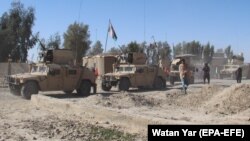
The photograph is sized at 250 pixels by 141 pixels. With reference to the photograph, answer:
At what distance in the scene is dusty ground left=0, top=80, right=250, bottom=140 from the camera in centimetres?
1039

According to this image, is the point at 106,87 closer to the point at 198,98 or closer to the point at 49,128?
the point at 198,98

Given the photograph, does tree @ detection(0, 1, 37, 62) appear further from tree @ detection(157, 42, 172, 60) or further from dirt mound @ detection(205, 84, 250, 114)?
dirt mound @ detection(205, 84, 250, 114)

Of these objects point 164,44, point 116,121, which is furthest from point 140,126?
point 164,44

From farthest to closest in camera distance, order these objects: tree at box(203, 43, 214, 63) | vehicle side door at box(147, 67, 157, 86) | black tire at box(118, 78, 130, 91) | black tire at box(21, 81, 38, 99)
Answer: tree at box(203, 43, 214, 63), vehicle side door at box(147, 67, 157, 86), black tire at box(118, 78, 130, 91), black tire at box(21, 81, 38, 99)

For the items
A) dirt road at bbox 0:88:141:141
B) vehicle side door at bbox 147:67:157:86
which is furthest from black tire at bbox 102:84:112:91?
dirt road at bbox 0:88:141:141

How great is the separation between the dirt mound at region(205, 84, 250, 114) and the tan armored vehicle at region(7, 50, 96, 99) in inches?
328

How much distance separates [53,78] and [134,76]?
18.7 feet

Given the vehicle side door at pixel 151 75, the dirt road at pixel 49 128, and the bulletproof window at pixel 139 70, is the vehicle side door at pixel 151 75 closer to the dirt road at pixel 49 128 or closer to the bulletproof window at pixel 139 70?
the bulletproof window at pixel 139 70

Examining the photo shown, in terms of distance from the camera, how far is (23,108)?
→ 16438 millimetres

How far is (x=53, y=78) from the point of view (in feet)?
70.1

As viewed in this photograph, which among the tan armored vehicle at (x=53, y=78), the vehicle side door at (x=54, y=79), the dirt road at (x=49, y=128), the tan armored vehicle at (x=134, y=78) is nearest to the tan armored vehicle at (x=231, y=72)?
the tan armored vehicle at (x=134, y=78)

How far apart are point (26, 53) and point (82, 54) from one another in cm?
749

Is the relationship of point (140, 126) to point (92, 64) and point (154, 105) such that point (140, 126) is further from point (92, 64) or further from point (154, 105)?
point (92, 64)

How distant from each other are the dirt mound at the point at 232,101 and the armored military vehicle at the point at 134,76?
9478mm
